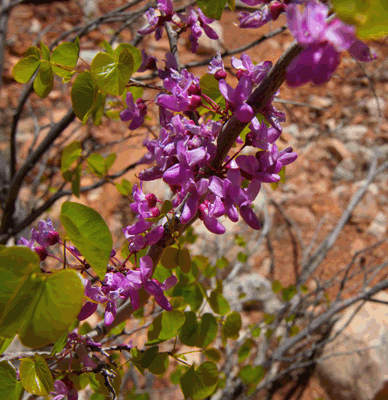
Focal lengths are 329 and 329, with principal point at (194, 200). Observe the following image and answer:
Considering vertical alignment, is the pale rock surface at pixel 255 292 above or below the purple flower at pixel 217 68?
below

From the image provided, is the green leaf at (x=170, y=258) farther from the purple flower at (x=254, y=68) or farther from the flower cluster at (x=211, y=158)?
the purple flower at (x=254, y=68)

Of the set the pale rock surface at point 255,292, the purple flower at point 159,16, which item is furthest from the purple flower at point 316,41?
the pale rock surface at point 255,292

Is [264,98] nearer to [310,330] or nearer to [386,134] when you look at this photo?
[310,330]

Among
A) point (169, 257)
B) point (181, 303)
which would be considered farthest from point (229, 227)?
point (169, 257)

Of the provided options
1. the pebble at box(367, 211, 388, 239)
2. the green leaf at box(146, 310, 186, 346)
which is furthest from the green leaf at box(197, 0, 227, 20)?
the pebble at box(367, 211, 388, 239)

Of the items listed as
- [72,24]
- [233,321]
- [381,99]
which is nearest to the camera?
[233,321]
